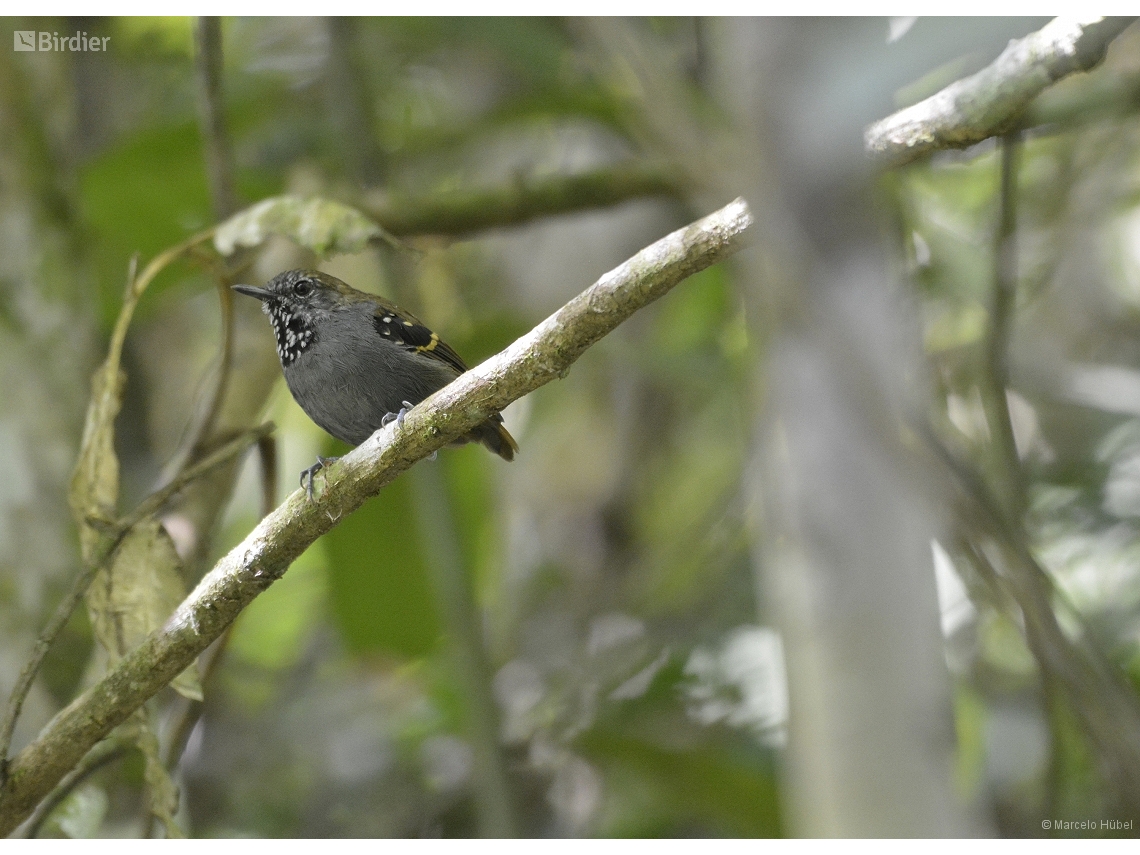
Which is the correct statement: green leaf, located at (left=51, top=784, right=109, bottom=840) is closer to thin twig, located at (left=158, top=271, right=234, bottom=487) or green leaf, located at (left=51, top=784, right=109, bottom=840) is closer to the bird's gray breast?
thin twig, located at (left=158, top=271, right=234, bottom=487)

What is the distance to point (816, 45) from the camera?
1.39 meters

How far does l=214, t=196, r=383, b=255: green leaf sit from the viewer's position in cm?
230

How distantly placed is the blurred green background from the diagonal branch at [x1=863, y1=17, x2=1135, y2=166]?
0.10m

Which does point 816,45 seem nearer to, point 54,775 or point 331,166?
point 54,775

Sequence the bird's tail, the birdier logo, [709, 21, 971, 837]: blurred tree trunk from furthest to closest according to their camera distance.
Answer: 1. the birdier logo
2. the bird's tail
3. [709, 21, 971, 837]: blurred tree trunk

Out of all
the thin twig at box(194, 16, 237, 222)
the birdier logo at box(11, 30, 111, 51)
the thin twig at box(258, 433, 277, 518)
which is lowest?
the thin twig at box(258, 433, 277, 518)

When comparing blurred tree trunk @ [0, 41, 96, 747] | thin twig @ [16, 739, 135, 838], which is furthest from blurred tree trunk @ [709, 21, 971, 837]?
blurred tree trunk @ [0, 41, 96, 747]

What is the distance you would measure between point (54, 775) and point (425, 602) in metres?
1.36

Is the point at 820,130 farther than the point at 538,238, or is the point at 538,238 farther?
the point at 538,238

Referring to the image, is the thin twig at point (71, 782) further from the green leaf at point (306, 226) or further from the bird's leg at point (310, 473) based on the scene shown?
the green leaf at point (306, 226)

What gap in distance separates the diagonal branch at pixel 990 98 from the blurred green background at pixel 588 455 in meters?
0.10

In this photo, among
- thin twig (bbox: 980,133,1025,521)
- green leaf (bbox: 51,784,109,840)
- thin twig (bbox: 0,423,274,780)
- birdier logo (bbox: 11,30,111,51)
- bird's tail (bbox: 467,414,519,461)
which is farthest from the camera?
birdier logo (bbox: 11,30,111,51)

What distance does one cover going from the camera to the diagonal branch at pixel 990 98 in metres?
1.63
